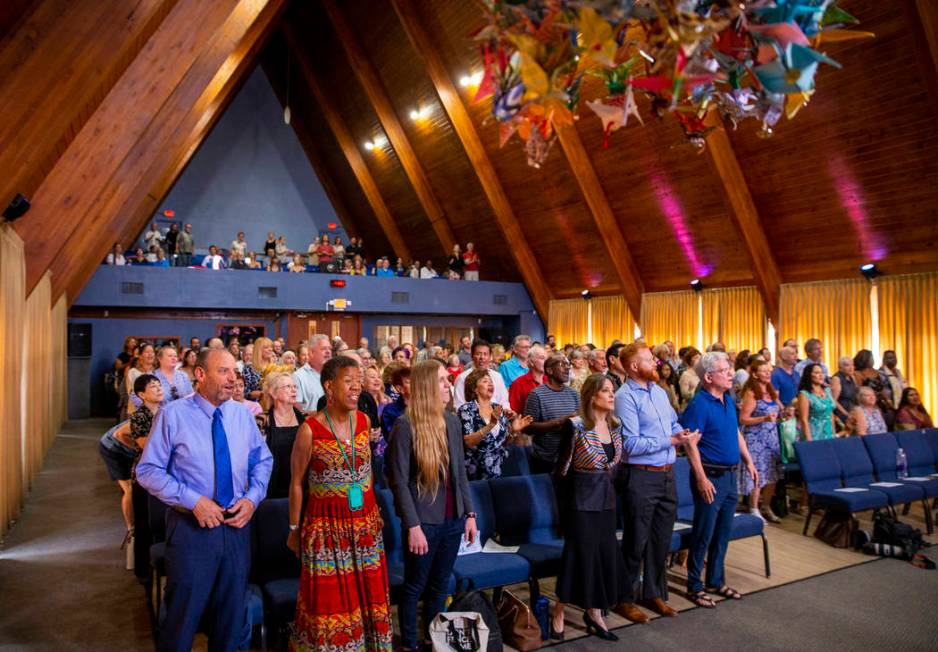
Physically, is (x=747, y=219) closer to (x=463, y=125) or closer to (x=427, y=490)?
(x=463, y=125)

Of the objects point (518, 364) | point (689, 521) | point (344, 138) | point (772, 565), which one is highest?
point (344, 138)

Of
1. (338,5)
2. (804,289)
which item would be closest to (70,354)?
(338,5)

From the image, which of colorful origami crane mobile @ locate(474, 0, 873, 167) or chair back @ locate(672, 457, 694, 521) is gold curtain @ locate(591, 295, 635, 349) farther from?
colorful origami crane mobile @ locate(474, 0, 873, 167)

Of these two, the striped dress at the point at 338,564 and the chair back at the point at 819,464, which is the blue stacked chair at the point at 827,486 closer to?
the chair back at the point at 819,464

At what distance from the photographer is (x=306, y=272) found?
50.2 feet

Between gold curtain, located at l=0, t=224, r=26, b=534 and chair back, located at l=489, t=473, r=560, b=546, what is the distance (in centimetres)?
419

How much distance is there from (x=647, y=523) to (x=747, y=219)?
8797 millimetres

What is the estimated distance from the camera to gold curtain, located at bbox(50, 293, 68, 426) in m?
10.8

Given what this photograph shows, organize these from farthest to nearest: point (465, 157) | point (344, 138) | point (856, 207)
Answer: point (344, 138) < point (465, 157) < point (856, 207)

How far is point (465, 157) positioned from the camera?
599 inches

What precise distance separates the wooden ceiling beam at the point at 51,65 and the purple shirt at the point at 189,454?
200 centimetres

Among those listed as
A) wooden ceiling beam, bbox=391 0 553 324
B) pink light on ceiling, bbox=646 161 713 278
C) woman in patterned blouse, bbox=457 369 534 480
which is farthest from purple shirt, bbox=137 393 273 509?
wooden ceiling beam, bbox=391 0 553 324

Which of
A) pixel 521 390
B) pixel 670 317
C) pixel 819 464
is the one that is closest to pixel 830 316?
pixel 670 317

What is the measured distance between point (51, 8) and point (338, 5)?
13.8 metres
